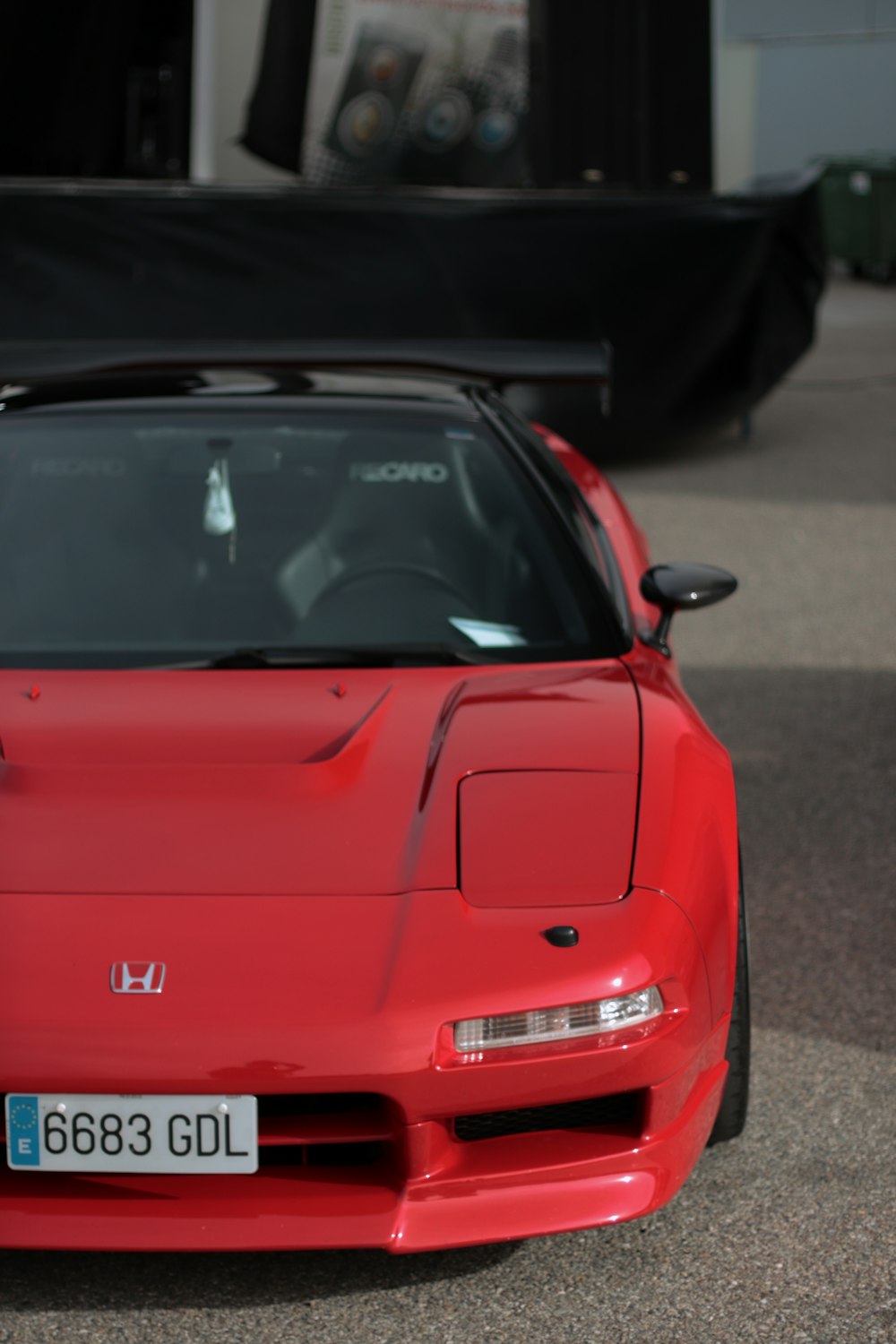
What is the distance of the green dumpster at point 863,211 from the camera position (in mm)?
22312

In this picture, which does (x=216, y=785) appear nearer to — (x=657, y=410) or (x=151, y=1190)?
(x=151, y=1190)

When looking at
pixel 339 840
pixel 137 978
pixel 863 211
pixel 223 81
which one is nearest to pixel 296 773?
pixel 339 840

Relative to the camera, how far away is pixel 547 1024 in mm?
2125

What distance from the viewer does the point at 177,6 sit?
566 inches

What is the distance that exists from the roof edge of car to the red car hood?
1.15 m

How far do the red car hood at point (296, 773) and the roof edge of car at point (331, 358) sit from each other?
115 cm

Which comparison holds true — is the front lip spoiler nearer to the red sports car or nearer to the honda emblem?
the red sports car

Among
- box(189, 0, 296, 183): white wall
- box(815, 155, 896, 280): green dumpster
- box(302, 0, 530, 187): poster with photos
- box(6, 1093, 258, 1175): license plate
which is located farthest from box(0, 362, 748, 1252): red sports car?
box(815, 155, 896, 280): green dumpster

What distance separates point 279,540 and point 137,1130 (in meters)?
1.58

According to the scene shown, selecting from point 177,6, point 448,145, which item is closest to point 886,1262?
point 448,145

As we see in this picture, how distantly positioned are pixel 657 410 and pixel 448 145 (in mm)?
4340

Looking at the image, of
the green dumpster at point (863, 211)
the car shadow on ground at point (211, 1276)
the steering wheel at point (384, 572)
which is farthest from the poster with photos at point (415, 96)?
the car shadow on ground at point (211, 1276)

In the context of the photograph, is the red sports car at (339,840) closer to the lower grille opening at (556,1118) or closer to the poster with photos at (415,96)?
the lower grille opening at (556,1118)

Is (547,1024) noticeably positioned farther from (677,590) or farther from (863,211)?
(863,211)
